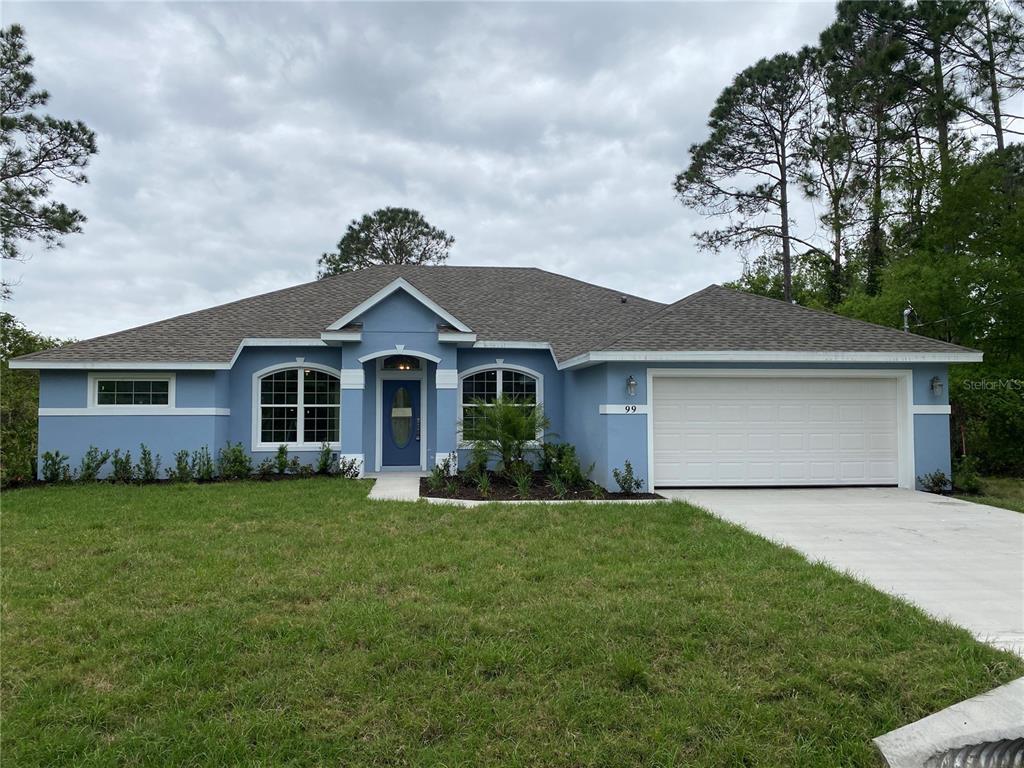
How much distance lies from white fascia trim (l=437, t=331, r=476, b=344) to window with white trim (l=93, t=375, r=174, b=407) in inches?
235

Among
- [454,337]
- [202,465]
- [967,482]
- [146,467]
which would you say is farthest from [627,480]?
[146,467]

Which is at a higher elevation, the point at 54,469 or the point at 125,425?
the point at 125,425

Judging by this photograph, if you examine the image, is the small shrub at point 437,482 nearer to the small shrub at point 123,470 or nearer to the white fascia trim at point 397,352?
the white fascia trim at point 397,352

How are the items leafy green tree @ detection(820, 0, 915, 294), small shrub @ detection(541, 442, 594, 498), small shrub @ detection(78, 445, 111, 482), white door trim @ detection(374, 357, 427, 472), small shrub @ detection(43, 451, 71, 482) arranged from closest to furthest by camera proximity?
small shrub @ detection(541, 442, 594, 498) < small shrub @ detection(43, 451, 71, 482) < small shrub @ detection(78, 445, 111, 482) < white door trim @ detection(374, 357, 427, 472) < leafy green tree @ detection(820, 0, 915, 294)

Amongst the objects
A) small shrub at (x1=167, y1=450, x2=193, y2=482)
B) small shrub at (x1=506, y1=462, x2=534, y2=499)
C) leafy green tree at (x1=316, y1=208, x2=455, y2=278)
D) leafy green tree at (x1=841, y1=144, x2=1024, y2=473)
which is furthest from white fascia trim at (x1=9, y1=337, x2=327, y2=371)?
leafy green tree at (x1=316, y1=208, x2=455, y2=278)

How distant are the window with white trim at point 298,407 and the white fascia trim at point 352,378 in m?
1.03

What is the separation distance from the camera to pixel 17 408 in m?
15.8

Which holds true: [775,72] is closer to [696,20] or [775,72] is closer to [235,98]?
[696,20]

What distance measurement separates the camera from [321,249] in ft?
129

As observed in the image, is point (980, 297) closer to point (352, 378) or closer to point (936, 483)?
point (936, 483)

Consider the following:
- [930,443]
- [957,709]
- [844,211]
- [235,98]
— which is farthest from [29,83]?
[844,211]

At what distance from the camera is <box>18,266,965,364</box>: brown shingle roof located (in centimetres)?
1133

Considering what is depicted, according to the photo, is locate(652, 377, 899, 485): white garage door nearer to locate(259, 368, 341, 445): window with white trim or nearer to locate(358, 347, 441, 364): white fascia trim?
locate(358, 347, 441, 364): white fascia trim

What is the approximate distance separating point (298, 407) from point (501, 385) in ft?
15.8
